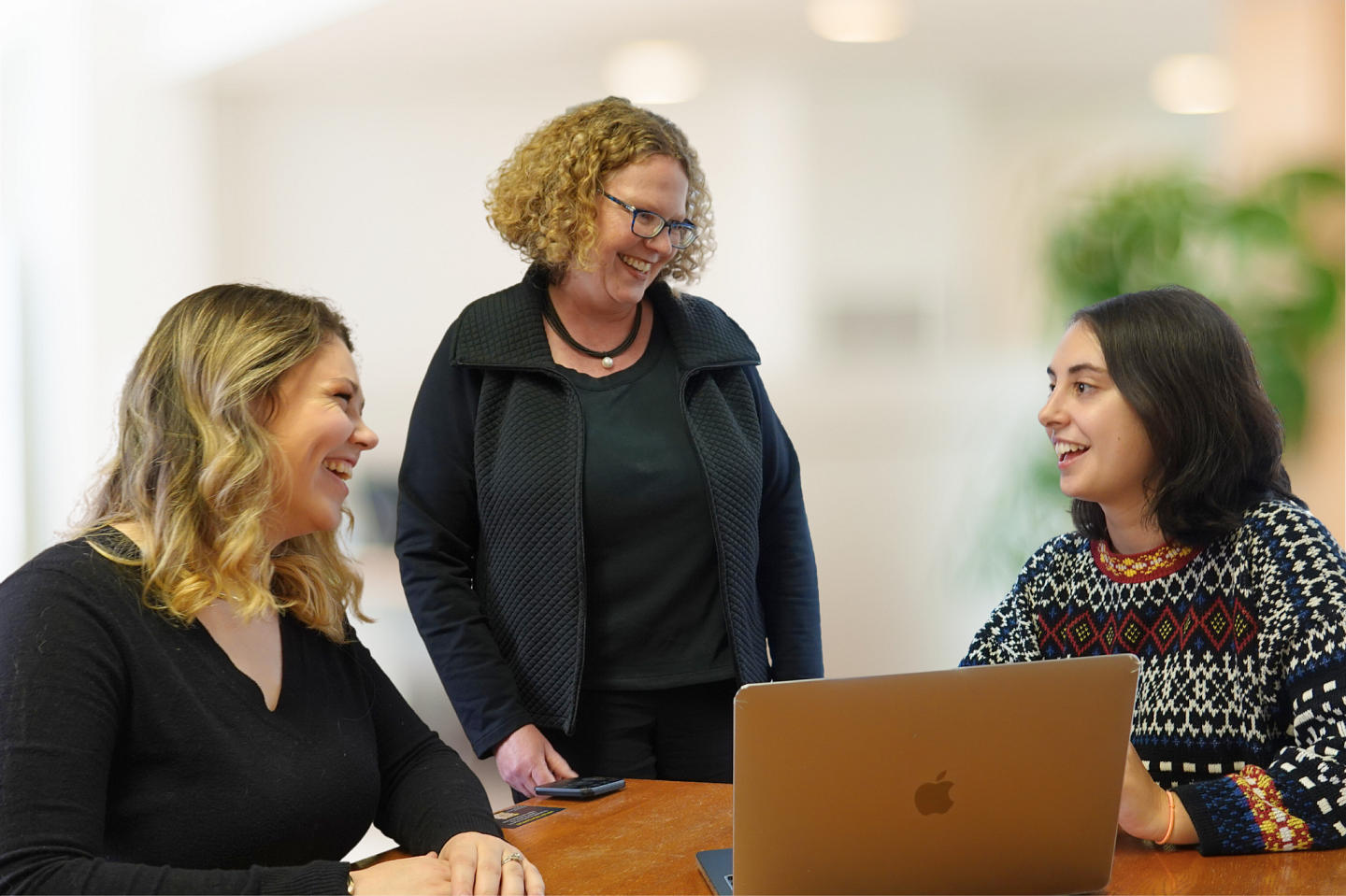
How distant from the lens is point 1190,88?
140 inches

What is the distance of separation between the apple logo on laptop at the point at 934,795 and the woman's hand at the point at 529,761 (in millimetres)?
882

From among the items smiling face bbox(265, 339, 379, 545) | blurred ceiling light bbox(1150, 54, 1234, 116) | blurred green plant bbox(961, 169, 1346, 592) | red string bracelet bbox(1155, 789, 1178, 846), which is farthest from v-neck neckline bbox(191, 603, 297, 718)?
blurred ceiling light bbox(1150, 54, 1234, 116)

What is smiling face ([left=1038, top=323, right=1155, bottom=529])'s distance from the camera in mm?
1651

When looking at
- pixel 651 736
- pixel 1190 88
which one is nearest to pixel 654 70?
pixel 1190 88

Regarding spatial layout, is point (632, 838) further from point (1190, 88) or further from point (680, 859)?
Answer: point (1190, 88)

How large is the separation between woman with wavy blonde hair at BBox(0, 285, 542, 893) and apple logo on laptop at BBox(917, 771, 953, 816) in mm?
413

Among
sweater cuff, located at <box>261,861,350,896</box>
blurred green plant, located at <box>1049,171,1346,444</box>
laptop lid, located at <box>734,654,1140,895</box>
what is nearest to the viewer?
laptop lid, located at <box>734,654,1140,895</box>

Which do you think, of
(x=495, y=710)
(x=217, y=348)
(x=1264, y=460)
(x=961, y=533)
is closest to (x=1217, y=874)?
(x=1264, y=460)

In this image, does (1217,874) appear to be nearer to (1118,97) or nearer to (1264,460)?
(1264,460)

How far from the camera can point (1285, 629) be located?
146 cm

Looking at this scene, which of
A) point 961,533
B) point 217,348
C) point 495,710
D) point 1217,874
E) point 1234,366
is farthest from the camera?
point 961,533

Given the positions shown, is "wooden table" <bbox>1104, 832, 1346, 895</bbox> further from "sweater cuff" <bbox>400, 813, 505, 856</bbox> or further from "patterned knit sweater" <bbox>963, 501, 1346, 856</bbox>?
"sweater cuff" <bbox>400, 813, 505, 856</bbox>

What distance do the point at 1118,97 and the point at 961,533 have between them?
1.35 m

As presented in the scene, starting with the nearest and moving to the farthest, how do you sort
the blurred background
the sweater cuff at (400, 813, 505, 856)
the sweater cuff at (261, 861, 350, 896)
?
the sweater cuff at (261, 861, 350, 896) < the sweater cuff at (400, 813, 505, 856) < the blurred background
